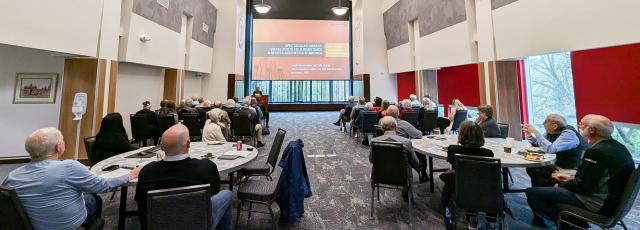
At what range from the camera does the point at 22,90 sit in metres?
4.75

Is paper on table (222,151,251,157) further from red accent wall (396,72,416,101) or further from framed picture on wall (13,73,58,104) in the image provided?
red accent wall (396,72,416,101)

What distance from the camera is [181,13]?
7426 mm

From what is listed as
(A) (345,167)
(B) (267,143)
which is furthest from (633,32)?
(B) (267,143)

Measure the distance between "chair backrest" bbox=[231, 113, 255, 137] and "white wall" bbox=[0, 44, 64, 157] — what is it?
3.42 m

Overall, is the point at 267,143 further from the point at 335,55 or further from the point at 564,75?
the point at 335,55

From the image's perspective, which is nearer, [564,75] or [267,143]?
[564,75]

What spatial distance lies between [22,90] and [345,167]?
20.7ft

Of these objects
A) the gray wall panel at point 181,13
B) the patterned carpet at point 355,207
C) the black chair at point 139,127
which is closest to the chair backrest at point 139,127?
the black chair at point 139,127

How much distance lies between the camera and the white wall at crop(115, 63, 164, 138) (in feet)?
19.4

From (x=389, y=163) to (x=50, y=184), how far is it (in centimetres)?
258

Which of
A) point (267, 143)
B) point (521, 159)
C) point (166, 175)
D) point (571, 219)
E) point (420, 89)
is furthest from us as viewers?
point (420, 89)

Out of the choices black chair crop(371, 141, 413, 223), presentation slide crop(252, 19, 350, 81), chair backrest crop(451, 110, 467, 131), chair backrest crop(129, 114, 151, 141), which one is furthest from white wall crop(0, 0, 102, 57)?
presentation slide crop(252, 19, 350, 81)

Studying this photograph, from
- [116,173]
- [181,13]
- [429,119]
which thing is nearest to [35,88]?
[181,13]

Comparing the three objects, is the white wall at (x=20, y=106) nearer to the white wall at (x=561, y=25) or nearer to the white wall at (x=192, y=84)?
the white wall at (x=192, y=84)
